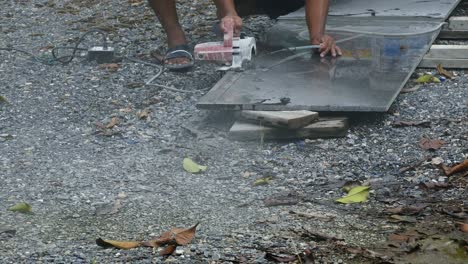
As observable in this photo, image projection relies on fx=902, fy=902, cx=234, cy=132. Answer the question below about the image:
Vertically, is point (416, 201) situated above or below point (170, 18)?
below

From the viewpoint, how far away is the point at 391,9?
590 cm

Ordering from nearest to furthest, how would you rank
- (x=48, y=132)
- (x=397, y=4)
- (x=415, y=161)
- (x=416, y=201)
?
(x=416, y=201) → (x=415, y=161) → (x=48, y=132) → (x=397, y=4)

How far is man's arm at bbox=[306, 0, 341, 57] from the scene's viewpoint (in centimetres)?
503

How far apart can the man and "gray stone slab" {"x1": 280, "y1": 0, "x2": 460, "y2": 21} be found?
0.19 metres

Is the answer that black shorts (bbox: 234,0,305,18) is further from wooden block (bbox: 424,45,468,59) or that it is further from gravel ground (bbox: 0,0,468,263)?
wooden block (bbox: 424,45,468,59)

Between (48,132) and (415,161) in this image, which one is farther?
(48,132)

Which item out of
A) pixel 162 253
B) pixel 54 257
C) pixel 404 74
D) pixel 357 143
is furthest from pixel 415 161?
pixel 54 257

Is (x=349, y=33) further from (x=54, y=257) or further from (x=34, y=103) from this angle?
(x=54, y=257)

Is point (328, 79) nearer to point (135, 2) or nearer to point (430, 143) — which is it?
point (430, 143)

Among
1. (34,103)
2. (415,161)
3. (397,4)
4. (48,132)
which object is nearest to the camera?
(415,161)

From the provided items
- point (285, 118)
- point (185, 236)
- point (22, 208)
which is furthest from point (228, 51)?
point (185, 236)

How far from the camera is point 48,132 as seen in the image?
440 cm

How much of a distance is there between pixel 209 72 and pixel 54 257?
8.19 feet

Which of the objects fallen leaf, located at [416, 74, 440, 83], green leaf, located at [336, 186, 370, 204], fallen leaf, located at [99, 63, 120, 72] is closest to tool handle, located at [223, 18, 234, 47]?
fallen leaf, located at [99, 63, 120, 72]
